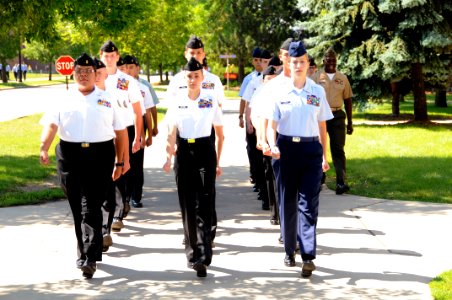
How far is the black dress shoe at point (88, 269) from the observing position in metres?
6.45

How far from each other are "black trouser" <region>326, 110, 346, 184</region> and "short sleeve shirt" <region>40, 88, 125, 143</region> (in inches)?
202

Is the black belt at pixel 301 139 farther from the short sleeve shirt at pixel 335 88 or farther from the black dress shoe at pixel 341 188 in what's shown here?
the black dress shoe at pixel 341 188

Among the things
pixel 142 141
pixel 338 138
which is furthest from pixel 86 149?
pixel 338 138

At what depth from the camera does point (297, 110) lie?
6.62 metres

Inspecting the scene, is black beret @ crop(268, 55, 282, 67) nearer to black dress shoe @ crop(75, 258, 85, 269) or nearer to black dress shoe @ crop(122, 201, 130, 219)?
black dress shoe @ crop(122, 201, 130, 219)

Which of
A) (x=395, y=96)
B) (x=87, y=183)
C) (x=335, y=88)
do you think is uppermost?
(x=335, y=88)

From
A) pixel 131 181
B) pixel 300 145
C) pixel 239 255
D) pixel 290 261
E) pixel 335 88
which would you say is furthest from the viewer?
pixel 335 88

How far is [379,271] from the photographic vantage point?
668 centimetres

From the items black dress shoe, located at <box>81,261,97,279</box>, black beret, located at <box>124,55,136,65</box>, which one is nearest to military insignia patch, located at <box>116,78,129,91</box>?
black beret, located at <box>124,55,136,65</box>

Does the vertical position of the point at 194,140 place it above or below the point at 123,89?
below

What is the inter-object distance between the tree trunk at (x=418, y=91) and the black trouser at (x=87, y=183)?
17.6 m

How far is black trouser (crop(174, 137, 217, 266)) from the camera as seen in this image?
22.2 ft

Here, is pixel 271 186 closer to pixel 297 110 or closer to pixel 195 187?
pixel 195 187

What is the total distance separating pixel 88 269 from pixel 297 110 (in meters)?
2.26
